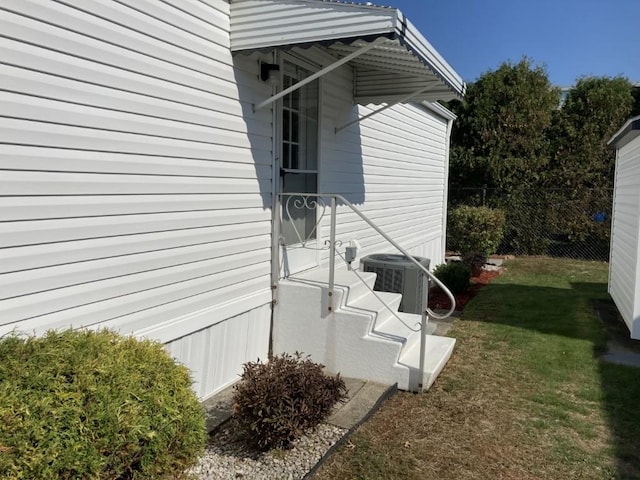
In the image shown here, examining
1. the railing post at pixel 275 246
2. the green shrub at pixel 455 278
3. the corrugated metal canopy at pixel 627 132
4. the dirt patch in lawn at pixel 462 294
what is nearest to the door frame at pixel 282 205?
the railing post at pixel 275 246

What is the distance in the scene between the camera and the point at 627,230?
6.88 metres

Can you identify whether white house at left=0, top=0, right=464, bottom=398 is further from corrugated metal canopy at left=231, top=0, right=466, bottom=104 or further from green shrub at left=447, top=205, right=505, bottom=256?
green shrub at left=447, top=205, right=505, bottom=256

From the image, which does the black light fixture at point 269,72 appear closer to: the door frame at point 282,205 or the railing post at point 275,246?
the door frame at point 282,205

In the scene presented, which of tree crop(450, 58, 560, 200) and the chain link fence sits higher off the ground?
tree crop(450, 58, 560, 200)

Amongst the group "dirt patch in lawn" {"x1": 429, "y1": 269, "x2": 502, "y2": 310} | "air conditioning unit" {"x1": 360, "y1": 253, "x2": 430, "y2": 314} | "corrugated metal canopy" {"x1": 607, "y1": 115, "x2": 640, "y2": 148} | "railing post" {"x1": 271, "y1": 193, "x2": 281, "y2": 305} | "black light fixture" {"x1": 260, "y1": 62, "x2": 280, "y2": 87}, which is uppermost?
"black light fixture" {"x1": 260, "y1": 62, "x2": 280, "y2": 87}

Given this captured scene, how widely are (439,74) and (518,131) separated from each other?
9678mm

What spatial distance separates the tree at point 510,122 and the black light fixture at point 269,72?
1046 cm

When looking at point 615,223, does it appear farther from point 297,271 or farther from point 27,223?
point 27,223

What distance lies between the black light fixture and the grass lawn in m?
2.98

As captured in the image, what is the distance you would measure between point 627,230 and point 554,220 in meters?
6.86

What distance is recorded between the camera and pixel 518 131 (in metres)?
13.6

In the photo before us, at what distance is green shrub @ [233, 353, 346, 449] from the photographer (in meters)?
3.22

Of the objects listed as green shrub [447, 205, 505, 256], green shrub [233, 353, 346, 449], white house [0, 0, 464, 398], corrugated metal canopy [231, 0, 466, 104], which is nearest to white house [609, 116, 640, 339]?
white house [0, 0, 464, 398]

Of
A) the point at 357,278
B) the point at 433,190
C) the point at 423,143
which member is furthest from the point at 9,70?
the point at 433,190
